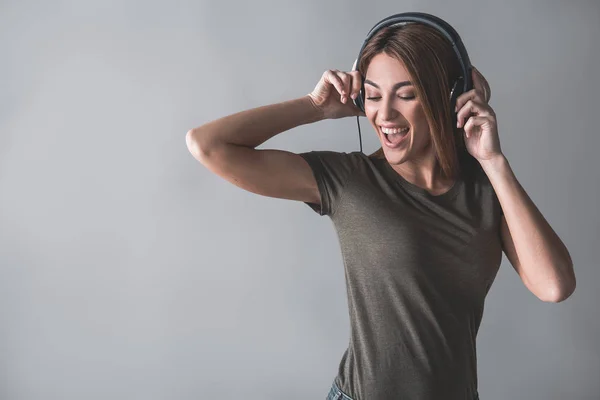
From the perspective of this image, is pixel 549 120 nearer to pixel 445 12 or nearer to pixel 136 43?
pixel 445 12

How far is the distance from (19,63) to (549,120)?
6.55 feet

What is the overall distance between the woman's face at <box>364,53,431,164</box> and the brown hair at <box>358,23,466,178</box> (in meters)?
0.02

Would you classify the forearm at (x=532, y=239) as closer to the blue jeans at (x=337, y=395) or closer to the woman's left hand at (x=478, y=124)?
the woman's left hand at (x=478, y=124)

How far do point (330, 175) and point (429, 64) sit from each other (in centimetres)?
27

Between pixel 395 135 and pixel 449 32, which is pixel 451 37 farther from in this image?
pixel 395 135

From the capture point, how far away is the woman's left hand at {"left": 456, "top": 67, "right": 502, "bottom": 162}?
113 centimetres

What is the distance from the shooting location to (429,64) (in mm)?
1131

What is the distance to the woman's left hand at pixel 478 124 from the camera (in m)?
1.13

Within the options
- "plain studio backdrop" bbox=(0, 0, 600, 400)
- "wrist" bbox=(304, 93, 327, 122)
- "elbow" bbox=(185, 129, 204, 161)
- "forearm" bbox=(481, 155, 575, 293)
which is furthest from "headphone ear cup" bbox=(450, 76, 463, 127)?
"plain studio backdrop" bbox=(0, 0, 600, 400)

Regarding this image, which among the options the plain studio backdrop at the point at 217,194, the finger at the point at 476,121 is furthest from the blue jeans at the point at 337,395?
the plain studio backdrop at the point at 217,194

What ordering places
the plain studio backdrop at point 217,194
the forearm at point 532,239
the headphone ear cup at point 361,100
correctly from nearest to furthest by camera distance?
the forearm at point 532,239
the headphone ear cup at point 361,100
the plain studio backdrop at point 217,194

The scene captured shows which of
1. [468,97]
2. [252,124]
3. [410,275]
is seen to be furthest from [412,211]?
[252,124]

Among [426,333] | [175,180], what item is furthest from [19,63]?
[426,333]

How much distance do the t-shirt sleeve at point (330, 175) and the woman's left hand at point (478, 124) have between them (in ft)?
0.74
